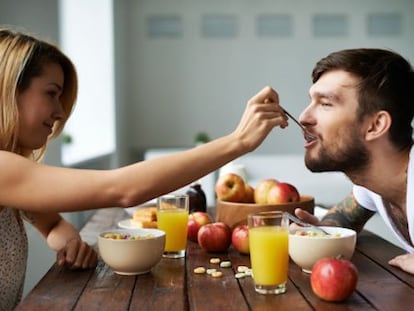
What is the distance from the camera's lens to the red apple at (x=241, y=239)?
1634 mm

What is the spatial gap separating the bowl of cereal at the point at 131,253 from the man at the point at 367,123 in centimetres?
49

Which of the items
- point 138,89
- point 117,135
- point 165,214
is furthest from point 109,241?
point 138,89

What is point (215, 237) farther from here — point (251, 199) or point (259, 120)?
point (259, 120)

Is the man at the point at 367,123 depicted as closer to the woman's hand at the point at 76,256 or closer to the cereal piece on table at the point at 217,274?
the cereal piece on table at the point at 217,274

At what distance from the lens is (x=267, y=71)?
628 centimetres

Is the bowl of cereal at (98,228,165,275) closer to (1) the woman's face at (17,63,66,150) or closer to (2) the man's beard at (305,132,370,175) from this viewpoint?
(1) the woman's face at (17,63,66,150)

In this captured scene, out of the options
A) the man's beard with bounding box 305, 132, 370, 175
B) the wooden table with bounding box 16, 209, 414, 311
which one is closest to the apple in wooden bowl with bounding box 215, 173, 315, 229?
the man's beard with bounding box 305, 132, 370, 175

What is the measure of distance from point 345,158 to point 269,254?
2.01 ft

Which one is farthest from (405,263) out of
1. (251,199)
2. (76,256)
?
(76,256)

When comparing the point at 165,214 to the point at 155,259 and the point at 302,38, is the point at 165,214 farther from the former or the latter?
the point at 302,38

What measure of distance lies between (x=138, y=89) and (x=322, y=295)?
5.24 metres

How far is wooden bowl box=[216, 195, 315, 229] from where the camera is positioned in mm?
1771

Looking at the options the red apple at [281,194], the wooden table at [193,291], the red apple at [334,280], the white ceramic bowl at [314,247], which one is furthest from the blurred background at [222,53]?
the red apple at [334,280]

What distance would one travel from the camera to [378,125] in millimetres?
1756
